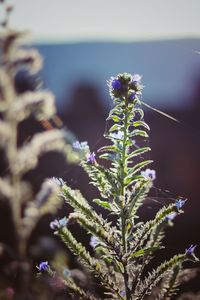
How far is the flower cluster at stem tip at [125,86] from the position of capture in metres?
3.85

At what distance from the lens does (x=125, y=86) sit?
152 inches

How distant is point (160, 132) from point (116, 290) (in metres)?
8.52

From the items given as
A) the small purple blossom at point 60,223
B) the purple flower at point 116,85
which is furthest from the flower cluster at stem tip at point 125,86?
the small purple blossom at point 60,223

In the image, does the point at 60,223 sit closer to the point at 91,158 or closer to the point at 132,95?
the point at 91,158

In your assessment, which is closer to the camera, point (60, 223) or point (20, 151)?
point (60, 223)

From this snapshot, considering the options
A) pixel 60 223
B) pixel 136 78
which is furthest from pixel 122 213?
pixel 136 78

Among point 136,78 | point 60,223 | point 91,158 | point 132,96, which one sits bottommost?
point 60,223

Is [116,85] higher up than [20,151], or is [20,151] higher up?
[116,85]

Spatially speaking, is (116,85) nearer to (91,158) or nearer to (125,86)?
(125,86)

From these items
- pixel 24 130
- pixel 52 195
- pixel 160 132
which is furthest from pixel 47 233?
pixel 52 195

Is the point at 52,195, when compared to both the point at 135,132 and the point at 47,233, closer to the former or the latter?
the point at 135,132

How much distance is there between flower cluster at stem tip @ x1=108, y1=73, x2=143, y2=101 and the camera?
12.6 feet

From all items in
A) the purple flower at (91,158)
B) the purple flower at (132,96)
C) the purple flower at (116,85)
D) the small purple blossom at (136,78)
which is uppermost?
the small purple blossom at (136,78)

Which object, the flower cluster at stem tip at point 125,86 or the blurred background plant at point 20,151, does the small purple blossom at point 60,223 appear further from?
the flower cluster at stem tip at point 125,86
